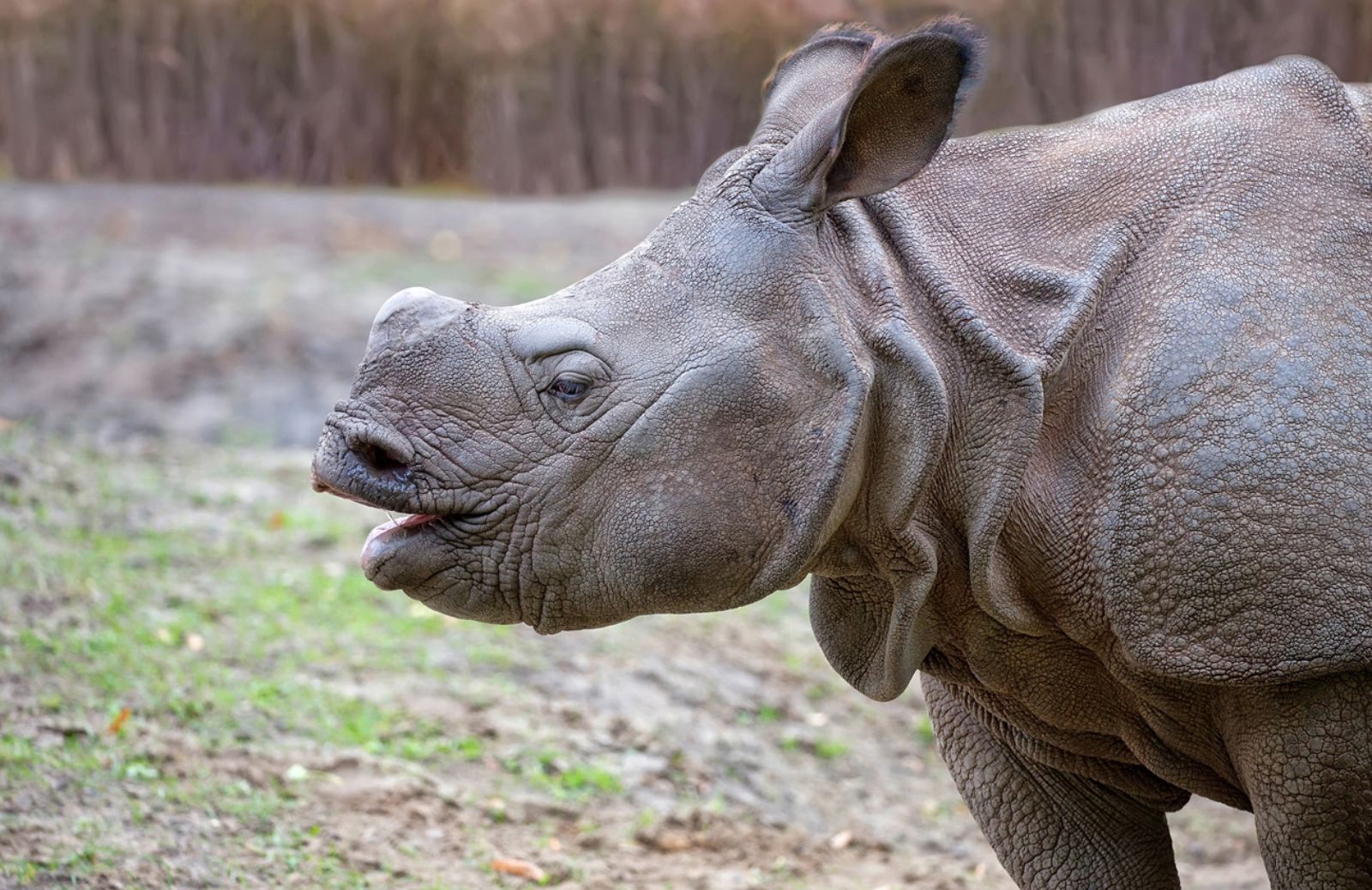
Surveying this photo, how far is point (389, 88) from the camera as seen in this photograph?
12953mm

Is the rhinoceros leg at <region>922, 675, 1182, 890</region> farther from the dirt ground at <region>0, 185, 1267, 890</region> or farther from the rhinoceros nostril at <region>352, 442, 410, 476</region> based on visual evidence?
the rhinoceros nostril at <region>352, 442, 410, 476</region>

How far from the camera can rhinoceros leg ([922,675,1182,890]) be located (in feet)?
14.3

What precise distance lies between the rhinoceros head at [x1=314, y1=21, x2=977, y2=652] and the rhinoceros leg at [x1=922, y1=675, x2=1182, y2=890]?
48.6 inches

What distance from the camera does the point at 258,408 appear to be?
10531 mm

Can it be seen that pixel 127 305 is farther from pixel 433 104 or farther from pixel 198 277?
pixel 433 104

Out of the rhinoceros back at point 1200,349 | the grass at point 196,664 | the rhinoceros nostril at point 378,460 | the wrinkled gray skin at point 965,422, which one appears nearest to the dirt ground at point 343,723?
the grass at point 196,664

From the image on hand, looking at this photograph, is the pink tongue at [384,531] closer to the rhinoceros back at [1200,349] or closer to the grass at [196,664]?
the rhinoceros back at [1200,349]

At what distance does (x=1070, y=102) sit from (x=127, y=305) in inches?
258

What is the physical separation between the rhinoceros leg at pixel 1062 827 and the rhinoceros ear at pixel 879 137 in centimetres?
153

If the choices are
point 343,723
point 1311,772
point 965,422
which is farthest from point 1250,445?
point 343,723

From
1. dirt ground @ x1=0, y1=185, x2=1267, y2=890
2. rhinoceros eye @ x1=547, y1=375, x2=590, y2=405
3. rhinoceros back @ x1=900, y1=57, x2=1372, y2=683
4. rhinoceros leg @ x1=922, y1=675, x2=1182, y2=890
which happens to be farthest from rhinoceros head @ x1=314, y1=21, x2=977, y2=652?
dirt ground @ x1=0, y1=185, x2=1267, y2=890

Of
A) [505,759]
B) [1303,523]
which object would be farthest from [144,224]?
[1303,523]

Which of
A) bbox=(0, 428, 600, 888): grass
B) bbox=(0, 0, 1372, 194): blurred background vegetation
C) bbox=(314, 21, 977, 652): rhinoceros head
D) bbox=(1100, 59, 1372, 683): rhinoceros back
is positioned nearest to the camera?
bbox=(1100, 59, 1372, 683): rhinoceros back

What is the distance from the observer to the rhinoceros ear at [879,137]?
11.6ft
